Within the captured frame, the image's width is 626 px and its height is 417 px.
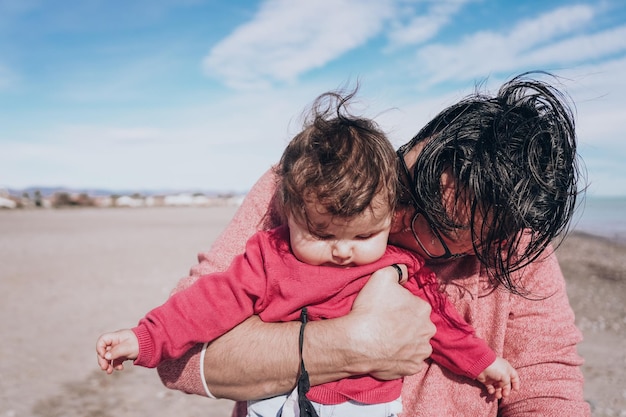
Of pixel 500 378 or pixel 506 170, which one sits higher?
pixel 506 170

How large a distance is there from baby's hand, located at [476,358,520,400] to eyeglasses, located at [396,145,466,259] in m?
0.46

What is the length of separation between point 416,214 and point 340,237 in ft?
1.05

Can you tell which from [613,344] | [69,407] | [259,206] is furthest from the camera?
[613,344]

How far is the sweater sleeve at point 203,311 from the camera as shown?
1.95 metres

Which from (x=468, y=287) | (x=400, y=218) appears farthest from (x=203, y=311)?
(x=468, y=287)

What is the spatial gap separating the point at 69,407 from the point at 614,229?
21.7 m

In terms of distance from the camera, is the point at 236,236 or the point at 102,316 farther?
the point at 102,316

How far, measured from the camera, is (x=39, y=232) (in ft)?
69.8

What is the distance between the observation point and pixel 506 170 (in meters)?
1.88

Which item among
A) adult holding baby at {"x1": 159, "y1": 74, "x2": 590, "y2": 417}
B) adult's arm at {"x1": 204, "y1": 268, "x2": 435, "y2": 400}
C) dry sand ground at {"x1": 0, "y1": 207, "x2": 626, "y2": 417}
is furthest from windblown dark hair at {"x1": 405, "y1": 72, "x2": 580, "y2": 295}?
dry sand ground at {"x1": 0, "y1": 207, "x2": 626, "y2": 417}

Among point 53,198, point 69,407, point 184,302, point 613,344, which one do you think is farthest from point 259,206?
point 53,198

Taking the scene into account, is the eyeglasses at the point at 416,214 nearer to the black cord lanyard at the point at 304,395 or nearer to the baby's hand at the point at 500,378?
the baby's hand at the point at 500,378

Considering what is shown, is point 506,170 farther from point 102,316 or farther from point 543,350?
point 102,316

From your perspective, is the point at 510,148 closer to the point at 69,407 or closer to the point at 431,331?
the point at 431,331
